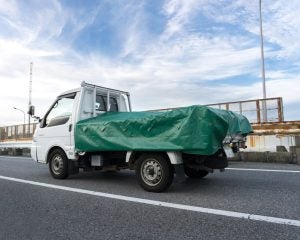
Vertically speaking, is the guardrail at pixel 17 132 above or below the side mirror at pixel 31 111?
above

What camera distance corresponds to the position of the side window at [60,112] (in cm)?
831

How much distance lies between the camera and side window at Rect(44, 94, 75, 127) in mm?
8312

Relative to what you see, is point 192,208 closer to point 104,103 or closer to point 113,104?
point 104,103

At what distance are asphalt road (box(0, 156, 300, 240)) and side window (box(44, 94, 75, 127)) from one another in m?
1.54

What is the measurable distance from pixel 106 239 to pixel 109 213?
1161 mm

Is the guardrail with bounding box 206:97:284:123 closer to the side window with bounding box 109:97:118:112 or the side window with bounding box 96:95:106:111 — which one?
the side window with bounding box 109:97:118:112

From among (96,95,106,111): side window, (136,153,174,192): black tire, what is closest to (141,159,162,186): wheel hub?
→ (136,153,174,192): black tire

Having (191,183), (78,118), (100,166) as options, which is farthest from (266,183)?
(78,118)

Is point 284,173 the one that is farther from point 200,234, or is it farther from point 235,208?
point 200,234

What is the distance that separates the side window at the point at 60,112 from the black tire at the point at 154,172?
2.56 metres

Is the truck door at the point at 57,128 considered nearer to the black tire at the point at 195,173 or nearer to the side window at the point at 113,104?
the side window at the point at 113,104

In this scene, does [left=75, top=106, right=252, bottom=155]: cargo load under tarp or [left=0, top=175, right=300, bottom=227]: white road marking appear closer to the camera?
[left=0, top=175, right=300, bottom=227]: white road marking

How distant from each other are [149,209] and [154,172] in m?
1.31

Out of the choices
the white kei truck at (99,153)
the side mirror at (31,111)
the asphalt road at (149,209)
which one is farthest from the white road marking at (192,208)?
the side mirror at (31,111)
